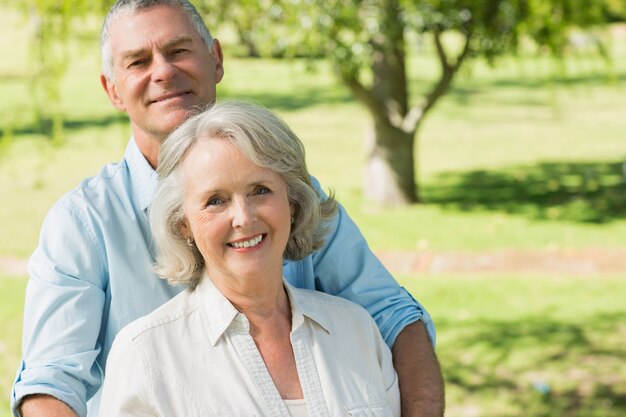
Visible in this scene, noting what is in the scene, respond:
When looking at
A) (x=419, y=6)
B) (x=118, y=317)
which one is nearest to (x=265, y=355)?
(x=118, y=317)

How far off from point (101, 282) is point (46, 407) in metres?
0.33

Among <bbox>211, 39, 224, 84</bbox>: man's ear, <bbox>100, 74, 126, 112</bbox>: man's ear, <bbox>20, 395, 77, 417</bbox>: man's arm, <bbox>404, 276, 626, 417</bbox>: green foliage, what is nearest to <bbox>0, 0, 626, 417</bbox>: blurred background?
<bbox>404, 276, 626, 417</bbox>: green foliage

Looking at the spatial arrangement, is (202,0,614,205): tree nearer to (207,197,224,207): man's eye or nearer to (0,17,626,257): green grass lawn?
(0,17,626,257): green grass lawn

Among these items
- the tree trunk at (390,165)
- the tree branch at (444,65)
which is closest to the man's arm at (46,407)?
the tree branch at (444,65)

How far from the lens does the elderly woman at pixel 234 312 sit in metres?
2.25

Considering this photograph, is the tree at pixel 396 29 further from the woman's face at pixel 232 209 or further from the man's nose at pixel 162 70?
the woman's face at pixel 232 209

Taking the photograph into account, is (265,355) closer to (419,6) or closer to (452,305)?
(452,305)

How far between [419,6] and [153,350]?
24.3 feet

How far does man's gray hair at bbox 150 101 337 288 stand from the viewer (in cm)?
232

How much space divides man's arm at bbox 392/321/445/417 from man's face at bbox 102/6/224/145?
31.6 inches

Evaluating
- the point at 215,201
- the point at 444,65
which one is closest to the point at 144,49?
the point at 215,201

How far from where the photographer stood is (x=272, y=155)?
7.66 ft

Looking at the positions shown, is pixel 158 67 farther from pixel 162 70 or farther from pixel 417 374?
pixel 417 374

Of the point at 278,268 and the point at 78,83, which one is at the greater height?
the point at 278,268
